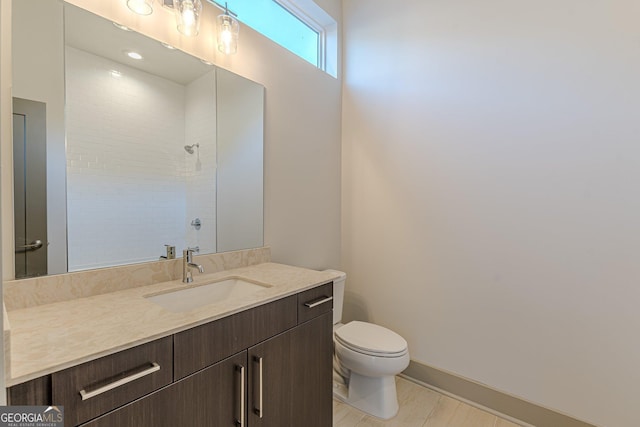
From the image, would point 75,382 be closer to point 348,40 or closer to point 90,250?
point 90,250

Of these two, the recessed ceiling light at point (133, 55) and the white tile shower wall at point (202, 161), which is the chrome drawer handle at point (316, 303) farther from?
the recessed ceiling light at point (133, 55)

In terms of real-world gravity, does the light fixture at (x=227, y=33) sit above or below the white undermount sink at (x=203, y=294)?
above

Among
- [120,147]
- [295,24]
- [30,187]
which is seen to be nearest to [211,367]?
[30,187]

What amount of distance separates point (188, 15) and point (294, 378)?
168 centimetres

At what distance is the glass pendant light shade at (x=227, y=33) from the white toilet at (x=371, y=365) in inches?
68.8

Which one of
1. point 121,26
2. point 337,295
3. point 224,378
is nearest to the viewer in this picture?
point 224,378

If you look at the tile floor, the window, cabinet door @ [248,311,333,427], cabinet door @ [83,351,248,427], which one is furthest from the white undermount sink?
the window

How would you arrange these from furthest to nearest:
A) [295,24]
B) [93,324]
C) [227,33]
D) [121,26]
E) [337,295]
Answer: [295,24], [337,295], [227,33], [121,26], [93,324]

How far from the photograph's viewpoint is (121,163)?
128 cm

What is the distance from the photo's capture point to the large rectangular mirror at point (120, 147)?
3.38ft

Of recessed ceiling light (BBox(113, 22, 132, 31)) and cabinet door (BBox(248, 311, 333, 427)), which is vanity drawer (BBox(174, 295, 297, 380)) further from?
recessed ceiling light (BBox(113, 22, 132, 31))

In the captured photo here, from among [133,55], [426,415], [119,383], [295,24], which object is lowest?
[426,415]

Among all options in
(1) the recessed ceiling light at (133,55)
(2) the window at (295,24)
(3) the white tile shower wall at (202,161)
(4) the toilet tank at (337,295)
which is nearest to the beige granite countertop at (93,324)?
(3) the white tile shower wall at (202,161)

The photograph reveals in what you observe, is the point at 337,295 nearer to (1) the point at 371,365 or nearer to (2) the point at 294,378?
(1) the point at 371,365
